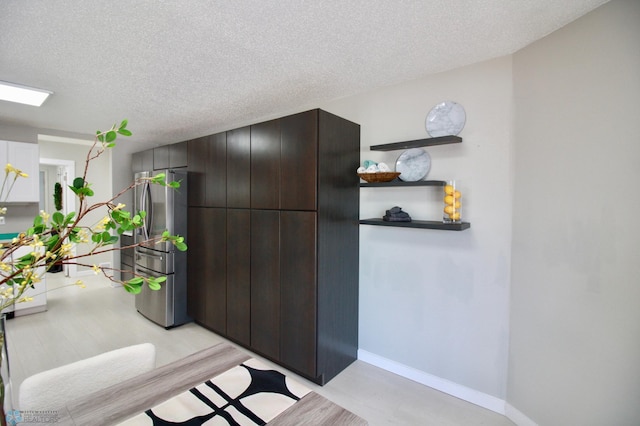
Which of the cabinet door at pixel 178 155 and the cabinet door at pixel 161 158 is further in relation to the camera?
the cabinet door at pixel 161 158

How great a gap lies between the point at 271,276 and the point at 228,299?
76 cm

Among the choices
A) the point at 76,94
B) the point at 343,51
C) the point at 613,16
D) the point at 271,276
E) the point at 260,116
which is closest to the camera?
the point at 613,16

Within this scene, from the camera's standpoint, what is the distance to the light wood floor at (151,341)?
2213 millimetres

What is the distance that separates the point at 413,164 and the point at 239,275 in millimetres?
1983

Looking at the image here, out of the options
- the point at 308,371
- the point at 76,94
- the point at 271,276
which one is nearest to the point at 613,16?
the point at 271,276

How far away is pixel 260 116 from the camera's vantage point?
154 inches

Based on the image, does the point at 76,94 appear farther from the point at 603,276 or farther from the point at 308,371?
the point at 603,276

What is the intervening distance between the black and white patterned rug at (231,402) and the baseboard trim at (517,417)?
5.90ft

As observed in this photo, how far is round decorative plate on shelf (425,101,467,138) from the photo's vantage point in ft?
7.74

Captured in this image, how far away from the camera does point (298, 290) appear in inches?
100

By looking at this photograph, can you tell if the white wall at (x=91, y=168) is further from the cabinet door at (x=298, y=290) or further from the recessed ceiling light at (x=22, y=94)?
the cabinet door at (x=298, y=290)

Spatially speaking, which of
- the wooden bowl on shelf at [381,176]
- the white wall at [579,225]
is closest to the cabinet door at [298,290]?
the wooden bowl on shelf at [381,176]

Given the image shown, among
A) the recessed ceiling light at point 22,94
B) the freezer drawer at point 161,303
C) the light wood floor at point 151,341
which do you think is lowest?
the light wood floor at point 151,341

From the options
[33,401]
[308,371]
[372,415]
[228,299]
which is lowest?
[372,415]
